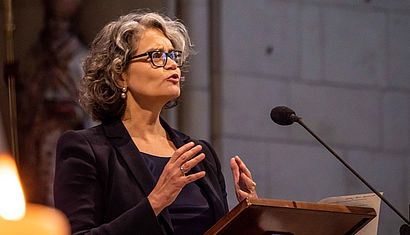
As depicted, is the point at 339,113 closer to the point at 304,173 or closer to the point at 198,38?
the point at 304,173

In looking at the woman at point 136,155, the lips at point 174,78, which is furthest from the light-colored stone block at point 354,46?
the lips at point 174,78

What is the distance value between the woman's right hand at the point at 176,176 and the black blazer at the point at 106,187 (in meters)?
0.04

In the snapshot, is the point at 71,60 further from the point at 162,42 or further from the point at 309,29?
the point at 162,42

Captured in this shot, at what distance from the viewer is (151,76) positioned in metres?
2.93

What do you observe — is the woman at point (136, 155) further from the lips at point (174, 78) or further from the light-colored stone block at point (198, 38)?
the light-colored stone block at point (198, 38)

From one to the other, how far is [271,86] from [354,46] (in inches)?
26.1

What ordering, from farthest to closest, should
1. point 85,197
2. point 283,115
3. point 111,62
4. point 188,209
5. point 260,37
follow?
1. point 260,37
2. point 111,62
3. point 283,115
4. point 188,209
5. point 85,197

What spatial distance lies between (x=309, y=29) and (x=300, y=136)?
2.31 ft

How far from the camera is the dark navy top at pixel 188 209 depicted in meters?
2.68

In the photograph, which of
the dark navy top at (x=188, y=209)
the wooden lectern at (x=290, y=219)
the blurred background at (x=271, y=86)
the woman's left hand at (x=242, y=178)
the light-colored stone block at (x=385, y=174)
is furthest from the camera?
the light-colored stone block at (x=385, y=174)

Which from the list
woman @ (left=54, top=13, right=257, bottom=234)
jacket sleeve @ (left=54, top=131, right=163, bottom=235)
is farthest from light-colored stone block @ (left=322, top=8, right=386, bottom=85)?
jacket sleeve @ (left=54, top=131, right=163, bottom=235)

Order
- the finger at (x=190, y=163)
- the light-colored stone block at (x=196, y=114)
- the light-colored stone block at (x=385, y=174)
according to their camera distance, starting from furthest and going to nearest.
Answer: the light-colored stone block at (x=385, y=174) < the light-colored stone block at (x=196, y=114) < the finger at (x=190, y=163)

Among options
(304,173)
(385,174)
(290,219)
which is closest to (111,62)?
(290,219)

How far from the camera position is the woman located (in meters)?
2.50
